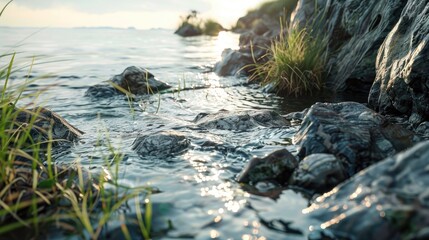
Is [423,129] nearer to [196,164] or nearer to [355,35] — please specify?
[196,164]

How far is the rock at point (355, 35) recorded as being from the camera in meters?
7.20

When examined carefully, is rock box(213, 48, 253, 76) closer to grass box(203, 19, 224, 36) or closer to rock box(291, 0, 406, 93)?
rock box(291, 0, 406, 93)

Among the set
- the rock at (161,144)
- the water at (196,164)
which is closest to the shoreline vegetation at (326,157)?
the water at (196,164)

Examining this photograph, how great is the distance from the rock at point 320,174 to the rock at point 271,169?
9 centimetres

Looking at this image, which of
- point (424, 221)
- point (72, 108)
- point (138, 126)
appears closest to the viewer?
point (424, 221)

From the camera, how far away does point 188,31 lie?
153ft

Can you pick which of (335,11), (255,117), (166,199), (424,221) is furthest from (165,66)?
(424,221)

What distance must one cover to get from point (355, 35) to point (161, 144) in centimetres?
579

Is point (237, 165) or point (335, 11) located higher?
point (335, 11)

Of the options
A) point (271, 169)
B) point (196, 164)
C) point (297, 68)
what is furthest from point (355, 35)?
point (271, 169)

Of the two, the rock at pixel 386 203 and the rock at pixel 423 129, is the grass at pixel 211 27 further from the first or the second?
the rock at pixel 386 203

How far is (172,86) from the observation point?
33.9ft

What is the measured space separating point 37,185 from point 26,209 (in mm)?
199

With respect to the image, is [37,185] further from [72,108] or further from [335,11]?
[335,11]
